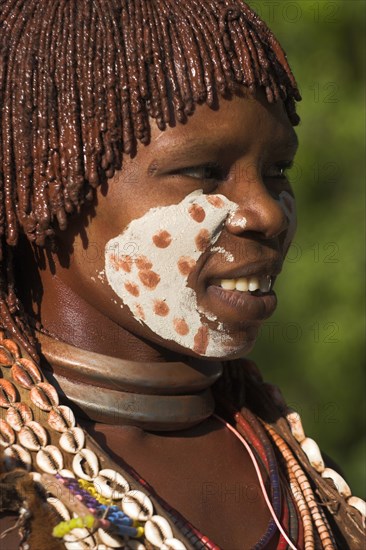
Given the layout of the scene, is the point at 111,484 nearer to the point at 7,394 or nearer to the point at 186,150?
the point at 7,394

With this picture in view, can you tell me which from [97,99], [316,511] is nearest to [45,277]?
[97,99]

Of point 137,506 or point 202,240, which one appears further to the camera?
point 202,240

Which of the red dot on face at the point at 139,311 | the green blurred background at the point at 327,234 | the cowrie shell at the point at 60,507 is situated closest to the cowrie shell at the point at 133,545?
Answer: the cowrie shell at the point at 60,507

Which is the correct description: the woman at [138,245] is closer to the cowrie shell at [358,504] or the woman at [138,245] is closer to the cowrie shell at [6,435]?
the cowrie shell at [6,435]

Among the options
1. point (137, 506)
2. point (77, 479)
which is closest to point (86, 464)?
point (77, 479)

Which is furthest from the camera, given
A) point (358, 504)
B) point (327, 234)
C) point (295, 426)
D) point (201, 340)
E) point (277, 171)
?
point (327, 234)

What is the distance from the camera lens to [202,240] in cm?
237

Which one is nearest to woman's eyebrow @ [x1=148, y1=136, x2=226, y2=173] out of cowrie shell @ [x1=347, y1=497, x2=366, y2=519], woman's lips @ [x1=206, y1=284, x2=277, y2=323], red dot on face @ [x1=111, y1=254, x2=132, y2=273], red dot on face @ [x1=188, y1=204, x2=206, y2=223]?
red dot on face @ [x1=188, y1=204, x2=206, y2=223]

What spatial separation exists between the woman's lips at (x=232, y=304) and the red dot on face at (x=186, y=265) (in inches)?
3.0

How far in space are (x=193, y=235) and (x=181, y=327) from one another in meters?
0.22

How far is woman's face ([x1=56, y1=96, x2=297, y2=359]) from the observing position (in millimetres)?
2324

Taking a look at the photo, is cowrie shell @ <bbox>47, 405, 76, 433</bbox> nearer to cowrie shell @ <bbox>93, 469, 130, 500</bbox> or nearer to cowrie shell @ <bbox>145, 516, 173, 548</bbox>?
cowrie shell @ <bbox>93, 469, 130, 500</bbox>

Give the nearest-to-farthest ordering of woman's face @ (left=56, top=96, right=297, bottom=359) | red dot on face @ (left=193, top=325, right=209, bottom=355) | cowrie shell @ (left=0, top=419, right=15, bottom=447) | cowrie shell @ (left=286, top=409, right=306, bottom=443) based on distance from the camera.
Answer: cowrie shell @ (left=0, top=419, right=15, bottom=447) < woman's face @ (left=56, top=96, right=297, bottom=359) < red dot on face @ (left=193, top=325, right=209, bottom=355) < cowrie shell @ (left=286, top=409, right=306, bottom=443)

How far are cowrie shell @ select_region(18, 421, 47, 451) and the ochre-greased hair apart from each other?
1.39 ft
